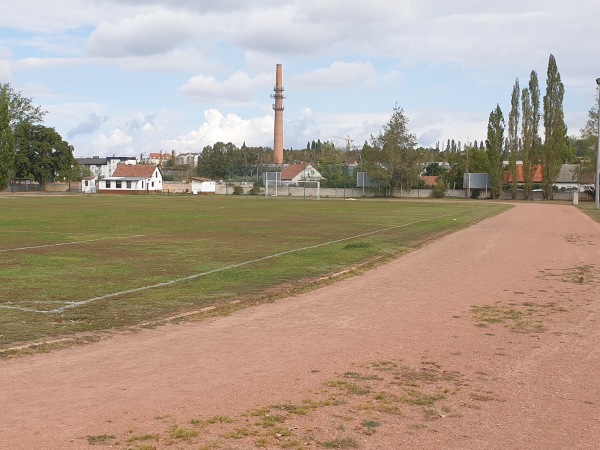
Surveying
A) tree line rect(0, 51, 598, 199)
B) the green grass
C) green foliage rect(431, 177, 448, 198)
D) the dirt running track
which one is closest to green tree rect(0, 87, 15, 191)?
tree line rect(0, 51, 598, 199)

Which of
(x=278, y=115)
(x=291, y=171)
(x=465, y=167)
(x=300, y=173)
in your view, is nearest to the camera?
(x=465, y=167)

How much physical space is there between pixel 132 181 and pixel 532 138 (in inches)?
2478

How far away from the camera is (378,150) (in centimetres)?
9688

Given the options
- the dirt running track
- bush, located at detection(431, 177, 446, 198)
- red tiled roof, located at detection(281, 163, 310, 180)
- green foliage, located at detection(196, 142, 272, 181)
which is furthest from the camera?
green foliage, located at detection(196, 142, 272, 181)

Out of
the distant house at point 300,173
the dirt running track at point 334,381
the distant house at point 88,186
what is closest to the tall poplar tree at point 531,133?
the distant house at point 300,173

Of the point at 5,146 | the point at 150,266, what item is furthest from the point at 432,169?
the point at 150,266

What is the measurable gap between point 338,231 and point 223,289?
646 inches

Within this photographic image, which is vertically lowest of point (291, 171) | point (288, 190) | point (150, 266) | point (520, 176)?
point (150, 266)

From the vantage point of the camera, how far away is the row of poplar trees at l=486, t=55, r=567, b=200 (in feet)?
278

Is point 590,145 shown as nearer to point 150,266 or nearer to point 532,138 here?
point 532,138

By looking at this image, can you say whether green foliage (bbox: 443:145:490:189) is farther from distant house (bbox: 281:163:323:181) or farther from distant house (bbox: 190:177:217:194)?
distant house (bbox: 190:177:217:194)

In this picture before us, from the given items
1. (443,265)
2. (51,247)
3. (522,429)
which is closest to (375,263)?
(443,265)

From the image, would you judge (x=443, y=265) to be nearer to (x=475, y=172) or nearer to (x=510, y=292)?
(x=510, y=292)

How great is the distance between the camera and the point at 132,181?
365ft
